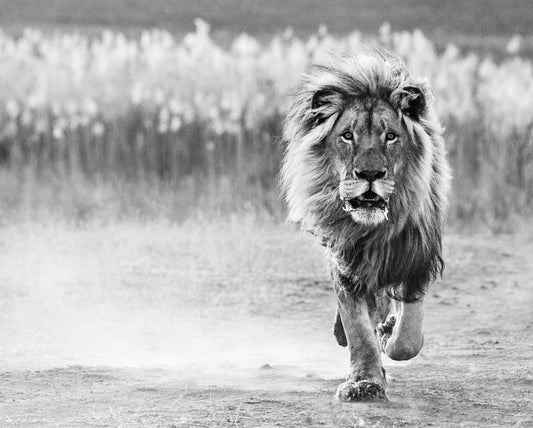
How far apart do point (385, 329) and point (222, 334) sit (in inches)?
77.5

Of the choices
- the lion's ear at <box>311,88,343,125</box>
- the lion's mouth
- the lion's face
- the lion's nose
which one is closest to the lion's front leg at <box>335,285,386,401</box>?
the lion's face

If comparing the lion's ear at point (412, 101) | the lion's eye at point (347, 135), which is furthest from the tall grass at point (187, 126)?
the lion's eye at point (347, 135)

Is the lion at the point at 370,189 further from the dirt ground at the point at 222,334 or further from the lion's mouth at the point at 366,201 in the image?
the dirt ground at the point at 222,334

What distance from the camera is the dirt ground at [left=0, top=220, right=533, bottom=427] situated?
5668 mm

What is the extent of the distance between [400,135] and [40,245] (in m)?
5.89

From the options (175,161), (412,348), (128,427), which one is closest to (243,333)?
(412,348)

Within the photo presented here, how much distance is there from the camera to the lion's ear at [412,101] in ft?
19.4

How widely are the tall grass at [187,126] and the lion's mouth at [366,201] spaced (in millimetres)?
6872

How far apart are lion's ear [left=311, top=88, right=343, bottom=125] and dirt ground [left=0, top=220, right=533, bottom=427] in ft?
4.11

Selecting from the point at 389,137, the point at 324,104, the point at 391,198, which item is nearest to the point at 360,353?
the point at 391,198

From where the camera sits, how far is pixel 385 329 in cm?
659

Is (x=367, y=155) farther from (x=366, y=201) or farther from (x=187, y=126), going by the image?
(x=187, y=126)

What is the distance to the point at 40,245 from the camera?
439 inches

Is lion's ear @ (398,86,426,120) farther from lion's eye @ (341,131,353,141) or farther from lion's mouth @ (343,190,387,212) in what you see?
lion's mouth @ (343,190,387,212)
